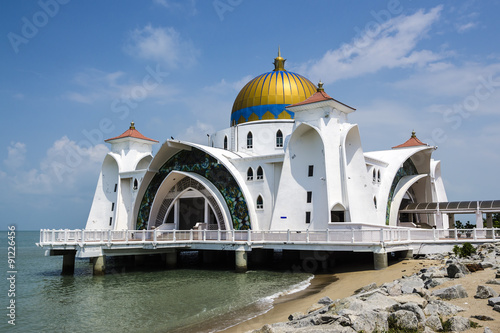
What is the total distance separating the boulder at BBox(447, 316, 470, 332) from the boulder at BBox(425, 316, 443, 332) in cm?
16

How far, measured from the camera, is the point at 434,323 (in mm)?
7254

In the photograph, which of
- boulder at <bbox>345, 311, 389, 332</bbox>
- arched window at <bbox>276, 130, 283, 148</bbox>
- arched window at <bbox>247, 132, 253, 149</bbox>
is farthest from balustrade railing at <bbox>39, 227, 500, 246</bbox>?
boulder at <bbox>345, 311, 389, 332</bbox>

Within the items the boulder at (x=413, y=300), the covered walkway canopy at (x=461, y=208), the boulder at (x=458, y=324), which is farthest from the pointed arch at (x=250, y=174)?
the boulder at (x=458, y=324)

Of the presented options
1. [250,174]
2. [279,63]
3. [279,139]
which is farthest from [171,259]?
[279,63]

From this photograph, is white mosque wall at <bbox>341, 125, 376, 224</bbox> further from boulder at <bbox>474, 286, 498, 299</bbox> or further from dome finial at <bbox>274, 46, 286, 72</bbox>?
boulder at <bbox>474, 286, 498, 299</bbox>

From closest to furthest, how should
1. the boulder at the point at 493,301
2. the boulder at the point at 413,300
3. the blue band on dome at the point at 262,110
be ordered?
the boulder at the point at 493,301
the boulder at the point at 413,300
the blue band on dome at the point at 262,110

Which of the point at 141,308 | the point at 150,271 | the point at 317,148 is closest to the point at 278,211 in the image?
the point at 317,148

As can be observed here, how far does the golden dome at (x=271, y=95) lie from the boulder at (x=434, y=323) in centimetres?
2289

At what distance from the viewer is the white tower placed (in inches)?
1232

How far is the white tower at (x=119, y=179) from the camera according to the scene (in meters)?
31.3

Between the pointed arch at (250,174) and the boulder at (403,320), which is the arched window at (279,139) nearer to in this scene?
the pointed arch at (250,174)

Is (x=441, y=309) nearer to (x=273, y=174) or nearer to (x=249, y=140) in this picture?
(x=273, y=174)

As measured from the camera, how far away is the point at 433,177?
32.0 metres

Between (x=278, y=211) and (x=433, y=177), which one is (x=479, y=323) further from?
(x=433, y=177)
